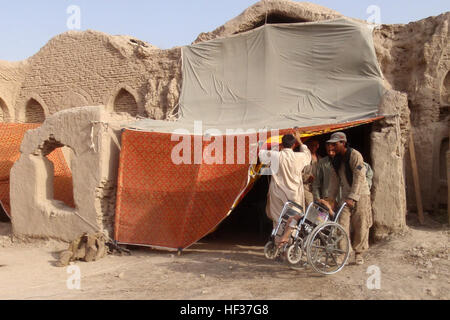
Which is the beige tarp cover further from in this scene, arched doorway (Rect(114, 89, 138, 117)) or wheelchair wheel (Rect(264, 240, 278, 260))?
wheelchair wheel (Rect(264, 240, 278, 260))

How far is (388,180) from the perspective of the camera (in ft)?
19.2

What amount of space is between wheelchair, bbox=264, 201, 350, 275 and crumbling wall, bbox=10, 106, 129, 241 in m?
3.50

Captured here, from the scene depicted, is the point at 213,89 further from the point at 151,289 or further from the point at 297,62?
the point at 151,289

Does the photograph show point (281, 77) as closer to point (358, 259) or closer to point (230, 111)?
point (230, 111)

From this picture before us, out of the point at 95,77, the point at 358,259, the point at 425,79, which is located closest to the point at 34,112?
the point at 95,77

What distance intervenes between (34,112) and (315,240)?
11393mm

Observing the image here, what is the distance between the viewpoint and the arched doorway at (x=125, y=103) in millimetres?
11219

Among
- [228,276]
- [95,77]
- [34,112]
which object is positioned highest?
[95,77]

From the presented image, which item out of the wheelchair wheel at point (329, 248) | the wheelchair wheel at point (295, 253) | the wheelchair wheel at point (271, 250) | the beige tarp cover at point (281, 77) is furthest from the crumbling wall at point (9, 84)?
the wheelchair wheel at point (329, 248)

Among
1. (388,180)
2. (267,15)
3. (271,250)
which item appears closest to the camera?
(271,250)

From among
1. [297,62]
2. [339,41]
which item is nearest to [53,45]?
[297,62]

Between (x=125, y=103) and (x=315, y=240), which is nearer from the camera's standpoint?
(x=315, y=240)

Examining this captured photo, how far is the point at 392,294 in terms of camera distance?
3820 millimetres

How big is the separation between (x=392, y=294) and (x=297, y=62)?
20.8 feet
